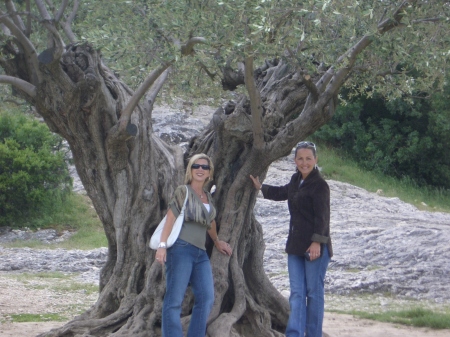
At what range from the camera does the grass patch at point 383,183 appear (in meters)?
24.9

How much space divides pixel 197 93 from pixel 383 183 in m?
19.7

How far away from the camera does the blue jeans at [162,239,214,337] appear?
5.98 metres

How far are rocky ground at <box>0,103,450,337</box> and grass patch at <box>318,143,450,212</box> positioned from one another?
649 centimetres

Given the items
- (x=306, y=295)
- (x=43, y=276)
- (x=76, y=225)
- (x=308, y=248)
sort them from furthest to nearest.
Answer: (x=76, y=225) → (x=43, y=276) → (x=306, y=295) → (x=308, y=248)

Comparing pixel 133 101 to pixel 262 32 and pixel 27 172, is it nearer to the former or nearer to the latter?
pixel 262 32

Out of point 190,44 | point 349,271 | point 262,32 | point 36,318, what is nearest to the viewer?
point 262,32

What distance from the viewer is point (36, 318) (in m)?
9.67

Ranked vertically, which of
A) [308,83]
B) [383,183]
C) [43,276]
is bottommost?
[43,276]

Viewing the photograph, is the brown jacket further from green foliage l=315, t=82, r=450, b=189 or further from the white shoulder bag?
green foliage l=315, t=82, r=450, b=189

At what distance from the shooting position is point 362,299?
11109 millimetres

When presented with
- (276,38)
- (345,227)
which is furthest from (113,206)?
(345,227)

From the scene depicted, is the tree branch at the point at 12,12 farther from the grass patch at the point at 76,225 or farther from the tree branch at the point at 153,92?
the grass patch at the point at 76,225

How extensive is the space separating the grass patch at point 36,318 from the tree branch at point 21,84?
3693 mm

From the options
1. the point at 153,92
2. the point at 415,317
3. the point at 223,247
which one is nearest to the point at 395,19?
the point at 223,247
